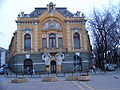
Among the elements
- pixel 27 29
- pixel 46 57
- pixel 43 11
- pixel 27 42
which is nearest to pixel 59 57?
pixel 46 57

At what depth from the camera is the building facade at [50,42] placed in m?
46.7

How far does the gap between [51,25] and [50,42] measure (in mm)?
4087

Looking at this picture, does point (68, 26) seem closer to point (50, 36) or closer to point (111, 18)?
point (50, 36)

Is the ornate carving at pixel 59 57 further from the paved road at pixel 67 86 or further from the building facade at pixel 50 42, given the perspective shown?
the paved road at pixel 67 86

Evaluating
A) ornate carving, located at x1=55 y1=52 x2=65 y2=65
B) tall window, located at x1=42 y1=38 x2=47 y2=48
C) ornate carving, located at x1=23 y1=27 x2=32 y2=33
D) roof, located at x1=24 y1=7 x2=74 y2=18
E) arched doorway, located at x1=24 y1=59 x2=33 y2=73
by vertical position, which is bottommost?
arched doorway, located at x1=24 y1=59 x2=33 y2=73

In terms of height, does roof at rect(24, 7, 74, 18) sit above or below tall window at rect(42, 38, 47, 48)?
above

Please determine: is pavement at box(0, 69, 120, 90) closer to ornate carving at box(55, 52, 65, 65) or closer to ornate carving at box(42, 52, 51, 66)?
ornate carving at box(42, 52, 51, 66)

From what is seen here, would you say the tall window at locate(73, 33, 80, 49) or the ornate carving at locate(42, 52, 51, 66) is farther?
the tall window at locate(73, 33, 80, 49)

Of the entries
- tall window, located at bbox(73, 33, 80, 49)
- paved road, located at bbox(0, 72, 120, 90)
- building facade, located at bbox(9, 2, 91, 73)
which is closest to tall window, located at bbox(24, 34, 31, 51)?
building facade, located at bbox(9, 2, 91, 73)

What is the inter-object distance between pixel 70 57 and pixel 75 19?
9307 millimetres

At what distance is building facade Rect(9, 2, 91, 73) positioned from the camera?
4666cm

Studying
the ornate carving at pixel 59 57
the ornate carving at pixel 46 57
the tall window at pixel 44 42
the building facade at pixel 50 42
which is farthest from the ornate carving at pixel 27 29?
the ornate carving at pixel 59 57

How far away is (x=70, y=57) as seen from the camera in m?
47.2

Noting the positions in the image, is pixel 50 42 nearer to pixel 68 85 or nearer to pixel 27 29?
pixel 27 29
